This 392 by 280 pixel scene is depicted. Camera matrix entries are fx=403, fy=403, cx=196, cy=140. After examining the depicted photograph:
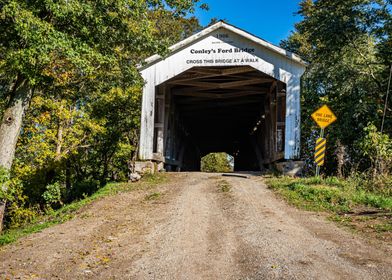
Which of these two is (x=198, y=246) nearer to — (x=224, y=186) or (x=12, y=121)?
(x=224, y=186)

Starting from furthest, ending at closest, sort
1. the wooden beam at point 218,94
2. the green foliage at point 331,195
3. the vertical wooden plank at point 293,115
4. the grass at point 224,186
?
the wooden beam at point 218,94 < the vertical wooden plank at point 293,115 < the grass at point 224,186 < the green foliage at point 331,195

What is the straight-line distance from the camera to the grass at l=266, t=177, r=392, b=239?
7627mm

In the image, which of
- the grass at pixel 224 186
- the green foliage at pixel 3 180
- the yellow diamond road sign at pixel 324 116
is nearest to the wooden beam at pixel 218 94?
the grass at pixel 224 186

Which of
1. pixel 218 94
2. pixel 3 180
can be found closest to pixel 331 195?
pixel 3 180

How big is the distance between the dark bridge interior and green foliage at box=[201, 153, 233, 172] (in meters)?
29.5

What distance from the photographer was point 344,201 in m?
9.35

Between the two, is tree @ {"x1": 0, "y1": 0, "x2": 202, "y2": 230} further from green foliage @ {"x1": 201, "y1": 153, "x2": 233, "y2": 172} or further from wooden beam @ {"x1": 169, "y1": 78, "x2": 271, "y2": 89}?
green foliage @ {"x1": 201, "y1": 153, "x2": 233, "y2": 172}

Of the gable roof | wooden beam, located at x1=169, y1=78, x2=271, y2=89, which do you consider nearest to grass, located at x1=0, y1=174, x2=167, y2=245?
the gable roof

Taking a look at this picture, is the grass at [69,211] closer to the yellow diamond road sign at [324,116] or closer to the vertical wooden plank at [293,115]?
the vertical wooden plank at [293,115]

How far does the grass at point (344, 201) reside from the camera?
300 inches

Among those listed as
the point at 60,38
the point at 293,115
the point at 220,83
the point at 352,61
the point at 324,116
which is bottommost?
the point at 324,116

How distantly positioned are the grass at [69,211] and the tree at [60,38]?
134 cm

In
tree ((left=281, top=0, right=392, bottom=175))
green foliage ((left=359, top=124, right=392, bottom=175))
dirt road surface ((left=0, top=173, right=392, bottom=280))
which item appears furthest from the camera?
tree ((left=281, top=0, right=392, bottom=175))

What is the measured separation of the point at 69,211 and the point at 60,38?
180 inches
